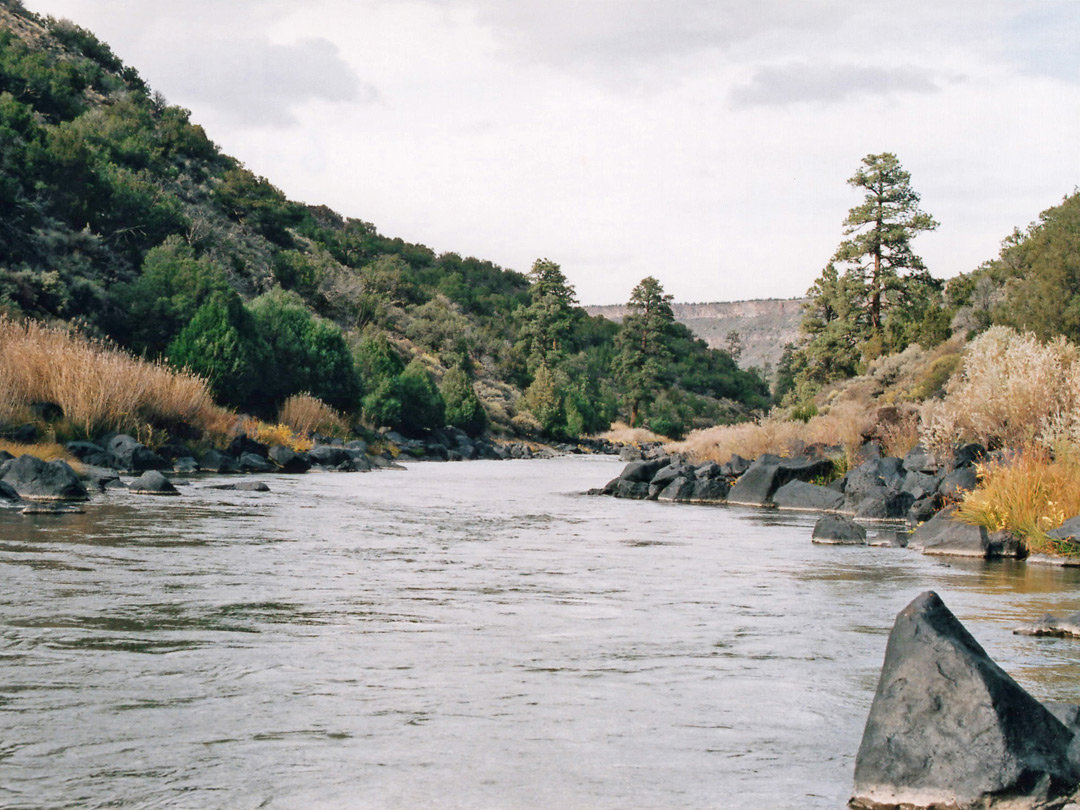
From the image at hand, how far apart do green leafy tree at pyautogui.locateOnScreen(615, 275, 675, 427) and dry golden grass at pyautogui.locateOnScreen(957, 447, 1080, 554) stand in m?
71.0

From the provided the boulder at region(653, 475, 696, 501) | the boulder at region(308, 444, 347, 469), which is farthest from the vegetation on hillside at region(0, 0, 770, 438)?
the boulder at region(653, 475, 696, 501)

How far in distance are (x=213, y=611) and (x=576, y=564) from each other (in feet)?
15.1

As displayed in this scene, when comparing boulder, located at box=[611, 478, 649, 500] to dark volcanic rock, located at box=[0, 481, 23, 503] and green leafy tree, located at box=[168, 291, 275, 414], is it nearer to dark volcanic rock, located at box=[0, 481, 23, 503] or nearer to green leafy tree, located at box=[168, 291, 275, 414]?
green leafy tree, located at box=[168, 291, 275, 414]

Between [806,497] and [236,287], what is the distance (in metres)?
38.2

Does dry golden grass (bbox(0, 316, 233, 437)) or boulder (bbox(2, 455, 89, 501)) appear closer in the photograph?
boulder (bbox(2, 455, 89, 501))

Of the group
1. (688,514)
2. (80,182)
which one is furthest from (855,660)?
(80,182)

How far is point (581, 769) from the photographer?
4.20 metres

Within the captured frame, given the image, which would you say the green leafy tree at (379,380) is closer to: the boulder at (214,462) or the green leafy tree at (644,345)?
the boulder at (214,462)

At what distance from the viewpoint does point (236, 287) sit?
51.6 m

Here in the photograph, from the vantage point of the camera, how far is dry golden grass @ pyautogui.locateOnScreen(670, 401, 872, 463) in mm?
26078

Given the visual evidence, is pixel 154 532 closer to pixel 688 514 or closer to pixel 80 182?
pixel 688 514

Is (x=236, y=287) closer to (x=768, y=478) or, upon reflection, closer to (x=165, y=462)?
(x=165, y=462)

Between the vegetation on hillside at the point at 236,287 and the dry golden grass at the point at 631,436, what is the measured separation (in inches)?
55.3

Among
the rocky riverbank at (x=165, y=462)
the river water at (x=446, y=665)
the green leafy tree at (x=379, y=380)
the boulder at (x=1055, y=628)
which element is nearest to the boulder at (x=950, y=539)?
the river water at (x=446, y=665)
